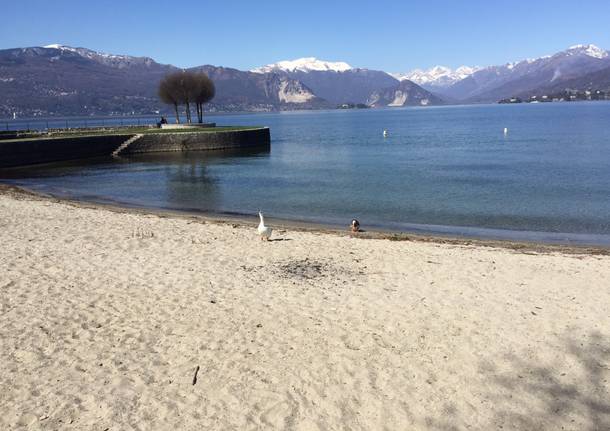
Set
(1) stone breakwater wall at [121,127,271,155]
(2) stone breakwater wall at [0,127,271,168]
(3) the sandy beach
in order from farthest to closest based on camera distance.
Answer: (1) stone breakwater wall at [121,127,271,155]
(2) stone breakwater wall at [0,127,271,168]
(3) the sandy beach

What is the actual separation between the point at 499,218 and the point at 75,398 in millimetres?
20665

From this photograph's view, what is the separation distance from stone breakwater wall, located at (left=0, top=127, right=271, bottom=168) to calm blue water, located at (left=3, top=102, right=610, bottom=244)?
3.49m

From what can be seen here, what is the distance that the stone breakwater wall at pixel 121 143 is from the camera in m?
53.6

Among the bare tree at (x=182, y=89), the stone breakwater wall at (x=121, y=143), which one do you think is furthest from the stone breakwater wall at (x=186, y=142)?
the bare tree at (x=182, y=89)

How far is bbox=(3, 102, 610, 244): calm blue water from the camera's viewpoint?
23.9m

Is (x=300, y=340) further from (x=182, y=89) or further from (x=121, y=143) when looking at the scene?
(x=182, y=89)

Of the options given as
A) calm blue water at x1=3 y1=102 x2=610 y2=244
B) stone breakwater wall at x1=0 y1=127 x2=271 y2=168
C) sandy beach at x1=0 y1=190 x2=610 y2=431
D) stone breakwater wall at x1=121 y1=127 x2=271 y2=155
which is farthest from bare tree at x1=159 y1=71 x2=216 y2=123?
sandy beach at x1=0 y1=190 x2=610 y2=431

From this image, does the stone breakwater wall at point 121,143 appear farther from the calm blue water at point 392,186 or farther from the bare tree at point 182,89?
the bare tree at point 182,89

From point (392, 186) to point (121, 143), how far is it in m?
42.6

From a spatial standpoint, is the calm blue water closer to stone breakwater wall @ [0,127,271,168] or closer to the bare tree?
stone breakwater wall @ [0,127,271,168]

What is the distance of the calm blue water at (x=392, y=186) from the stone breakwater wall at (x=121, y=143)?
137 inches

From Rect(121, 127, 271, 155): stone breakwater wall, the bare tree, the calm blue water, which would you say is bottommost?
the calm blue water

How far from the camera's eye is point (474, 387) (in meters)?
7.68

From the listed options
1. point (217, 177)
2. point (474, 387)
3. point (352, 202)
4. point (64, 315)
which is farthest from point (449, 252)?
point (217, 177)
